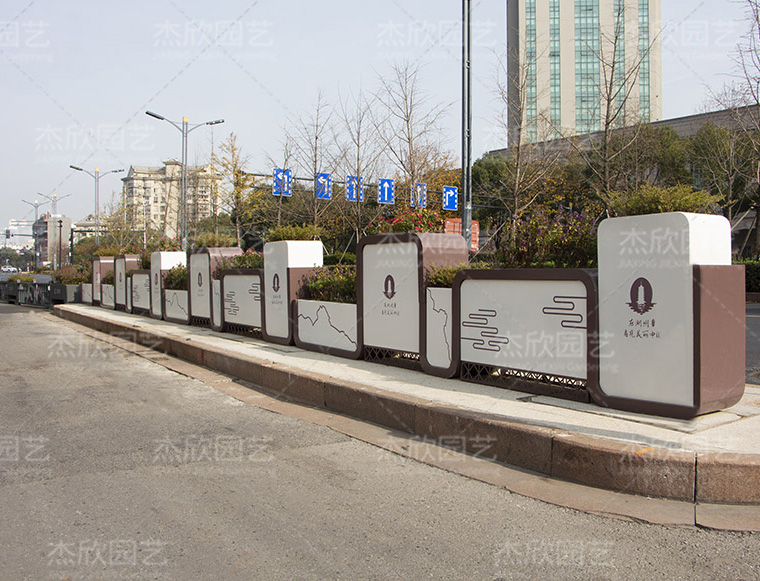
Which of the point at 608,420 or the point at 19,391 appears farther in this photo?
the point at 19,391

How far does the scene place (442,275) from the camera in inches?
313

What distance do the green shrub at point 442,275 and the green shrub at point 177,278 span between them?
31.9ft

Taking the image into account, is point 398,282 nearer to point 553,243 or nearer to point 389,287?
point 389,287

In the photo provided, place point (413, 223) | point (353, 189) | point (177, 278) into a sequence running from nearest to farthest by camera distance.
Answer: point (413, 223) → point (177, 278) → point (353, 189)

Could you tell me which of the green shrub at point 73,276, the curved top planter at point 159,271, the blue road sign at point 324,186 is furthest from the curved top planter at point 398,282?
the green shrub at point 73,276

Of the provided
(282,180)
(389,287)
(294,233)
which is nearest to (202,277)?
(294,233)

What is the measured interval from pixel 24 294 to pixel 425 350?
28.7m

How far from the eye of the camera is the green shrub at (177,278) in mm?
16297

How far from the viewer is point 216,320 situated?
45.5 feet

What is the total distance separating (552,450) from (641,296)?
1.67 m

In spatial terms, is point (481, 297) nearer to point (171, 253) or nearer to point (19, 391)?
point (19, 391)

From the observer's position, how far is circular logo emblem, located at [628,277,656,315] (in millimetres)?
Answer: 5613

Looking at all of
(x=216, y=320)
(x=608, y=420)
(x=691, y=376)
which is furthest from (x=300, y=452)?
(x=216, y=320)

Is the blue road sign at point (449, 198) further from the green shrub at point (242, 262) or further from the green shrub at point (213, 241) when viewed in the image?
the green shrub at point (242, 262)
